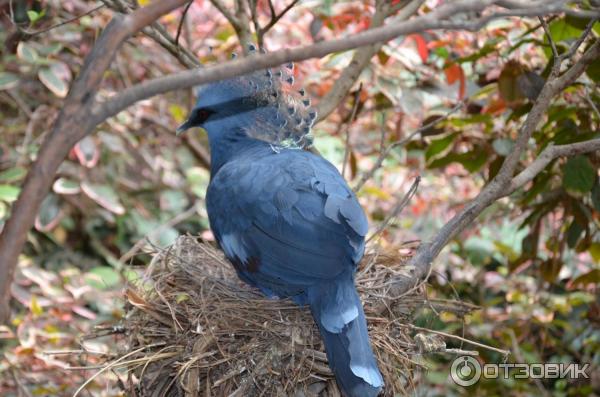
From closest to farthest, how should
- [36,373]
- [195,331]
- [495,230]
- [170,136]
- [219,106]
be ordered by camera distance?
1. [195,331]
2. [219,106]
3. [36,373]
4. [495,230]
5. [170,136]

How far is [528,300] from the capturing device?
354 cm

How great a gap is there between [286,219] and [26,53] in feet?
5.30

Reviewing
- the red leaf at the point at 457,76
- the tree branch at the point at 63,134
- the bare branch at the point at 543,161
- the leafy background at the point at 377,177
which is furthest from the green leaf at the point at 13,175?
the tree branch at the point at 63,134

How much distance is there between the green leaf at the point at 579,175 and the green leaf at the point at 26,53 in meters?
2.04

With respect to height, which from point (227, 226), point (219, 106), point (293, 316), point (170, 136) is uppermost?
point (219, 106)

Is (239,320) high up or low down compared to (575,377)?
up

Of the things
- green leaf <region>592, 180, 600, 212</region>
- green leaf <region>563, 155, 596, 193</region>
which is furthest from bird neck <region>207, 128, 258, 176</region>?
green leaf <region>592, 180, 600, 212</region>

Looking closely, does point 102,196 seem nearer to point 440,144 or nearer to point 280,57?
point 440,144

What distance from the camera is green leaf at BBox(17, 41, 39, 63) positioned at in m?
2.95

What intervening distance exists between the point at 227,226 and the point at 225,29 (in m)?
2.11

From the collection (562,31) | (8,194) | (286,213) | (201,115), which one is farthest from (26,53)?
(562,31)

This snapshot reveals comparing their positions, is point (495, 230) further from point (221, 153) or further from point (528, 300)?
point (221, 153)

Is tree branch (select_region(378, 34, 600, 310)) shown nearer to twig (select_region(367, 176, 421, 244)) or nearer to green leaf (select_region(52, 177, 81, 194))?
twig (select_region(367, 176, 421, 244))

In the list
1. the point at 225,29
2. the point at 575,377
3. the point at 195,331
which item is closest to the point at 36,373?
the point at 195,331
